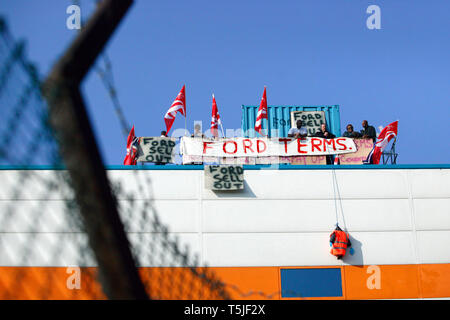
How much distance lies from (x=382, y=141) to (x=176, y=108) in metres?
7.55

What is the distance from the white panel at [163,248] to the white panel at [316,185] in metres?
1.48

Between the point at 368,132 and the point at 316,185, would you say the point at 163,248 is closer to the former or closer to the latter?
the point at 316,185

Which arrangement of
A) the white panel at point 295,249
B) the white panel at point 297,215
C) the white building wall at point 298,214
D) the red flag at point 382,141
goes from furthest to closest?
the red flag at point 382,141, the white panel at point 297,215, the white building wall at point 298,214, the white panel at point 295,249

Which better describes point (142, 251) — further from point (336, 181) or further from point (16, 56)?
point (16, 56)

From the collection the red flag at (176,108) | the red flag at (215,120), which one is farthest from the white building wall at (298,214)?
the red flag at (215,120)

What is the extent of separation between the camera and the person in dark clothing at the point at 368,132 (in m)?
14.9

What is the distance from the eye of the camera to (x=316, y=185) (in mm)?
13047

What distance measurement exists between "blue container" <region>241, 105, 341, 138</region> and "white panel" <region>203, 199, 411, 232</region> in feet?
16.1

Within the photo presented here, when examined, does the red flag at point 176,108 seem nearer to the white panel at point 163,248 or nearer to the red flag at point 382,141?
the white panel at point 163,248

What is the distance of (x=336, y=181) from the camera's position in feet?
43.0

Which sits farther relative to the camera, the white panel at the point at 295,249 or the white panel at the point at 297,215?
the white panel at the point at 297,215

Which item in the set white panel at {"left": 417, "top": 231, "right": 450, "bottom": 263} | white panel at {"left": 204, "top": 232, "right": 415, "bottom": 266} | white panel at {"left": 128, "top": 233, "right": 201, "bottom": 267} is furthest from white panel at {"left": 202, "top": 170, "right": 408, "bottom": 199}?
white panel at {"left": 128, "top": 233, "right": 201, "bottom": 267}
